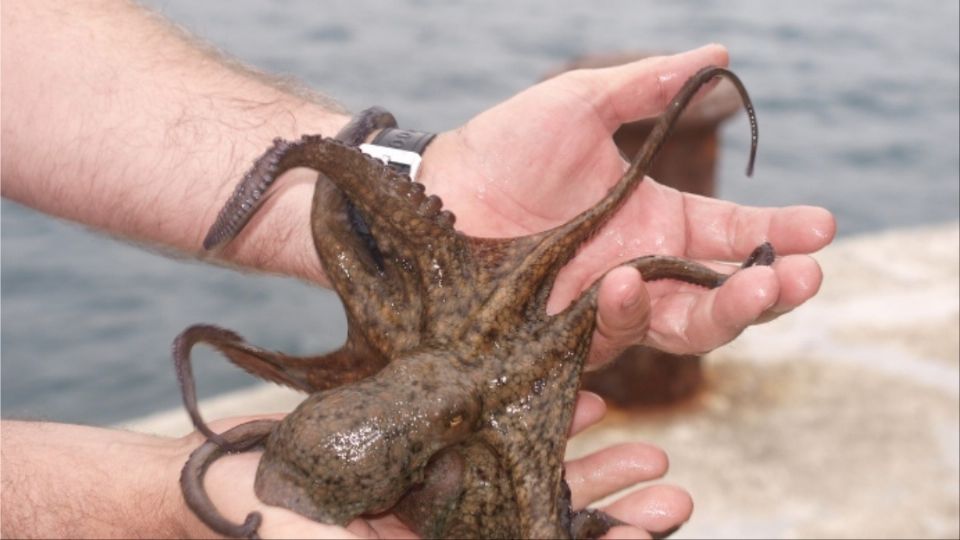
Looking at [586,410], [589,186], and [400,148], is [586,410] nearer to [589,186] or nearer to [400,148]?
[589,186]

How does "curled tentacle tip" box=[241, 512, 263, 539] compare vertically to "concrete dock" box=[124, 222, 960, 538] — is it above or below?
above

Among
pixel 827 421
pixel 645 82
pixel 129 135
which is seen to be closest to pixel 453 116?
pixel 827 421

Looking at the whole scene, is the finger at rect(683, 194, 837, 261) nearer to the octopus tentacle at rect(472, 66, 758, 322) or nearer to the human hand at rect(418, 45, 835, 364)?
the human hand at rect(418, 45, 835, 364)

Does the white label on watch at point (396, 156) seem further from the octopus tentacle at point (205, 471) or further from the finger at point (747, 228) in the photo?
the octopus tentacle at point (205, 471)

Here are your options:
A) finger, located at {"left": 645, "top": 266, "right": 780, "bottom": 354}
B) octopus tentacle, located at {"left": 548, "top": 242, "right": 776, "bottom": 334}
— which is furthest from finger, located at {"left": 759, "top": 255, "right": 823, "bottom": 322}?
octopus tentacle, located at {"left": 548, "top": 242, "right": 776, "bottom": 334}

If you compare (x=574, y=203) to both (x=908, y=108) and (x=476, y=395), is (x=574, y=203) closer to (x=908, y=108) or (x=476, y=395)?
(x=476, y=395)

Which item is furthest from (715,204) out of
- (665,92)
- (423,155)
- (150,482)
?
(150,482)

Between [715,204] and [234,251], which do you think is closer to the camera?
[715,204]
